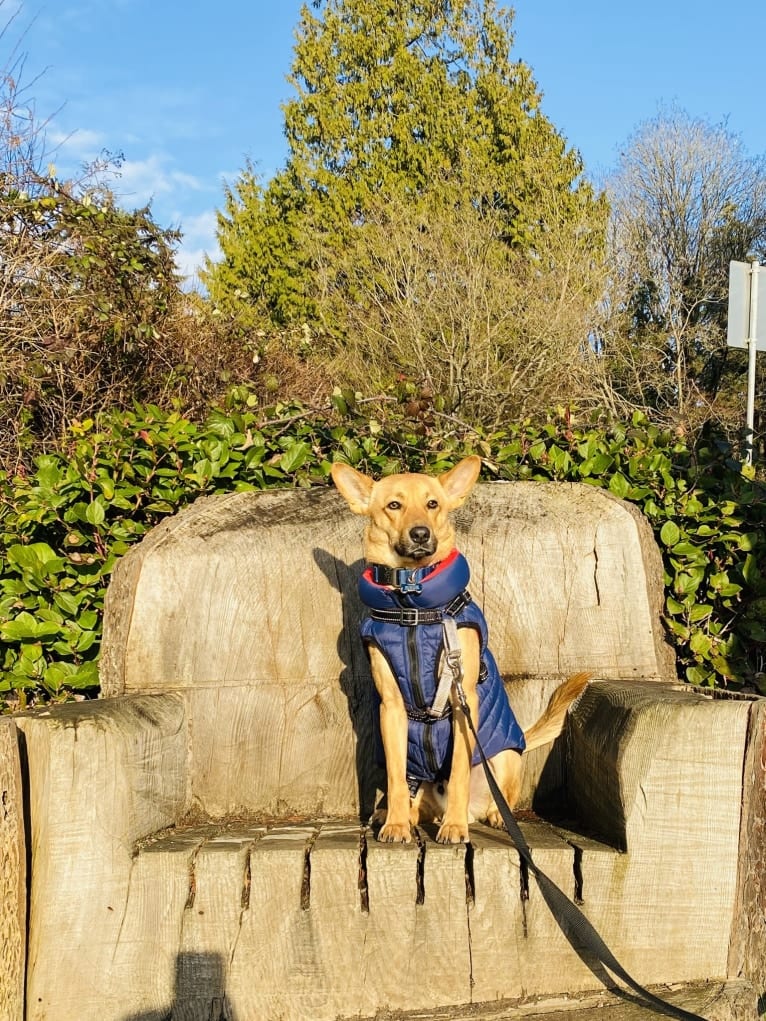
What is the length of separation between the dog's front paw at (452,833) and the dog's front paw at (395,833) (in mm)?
86

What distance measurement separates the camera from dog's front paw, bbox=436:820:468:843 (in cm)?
240

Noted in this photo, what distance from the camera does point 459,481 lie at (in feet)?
9.59

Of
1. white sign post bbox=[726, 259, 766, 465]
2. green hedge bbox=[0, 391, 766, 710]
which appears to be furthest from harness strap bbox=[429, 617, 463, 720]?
white sign post bbox=[726, 259, 766, 465]

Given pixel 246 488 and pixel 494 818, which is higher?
pixel 246 488

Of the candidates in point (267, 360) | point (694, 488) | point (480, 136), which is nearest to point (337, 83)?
point (480, 136)

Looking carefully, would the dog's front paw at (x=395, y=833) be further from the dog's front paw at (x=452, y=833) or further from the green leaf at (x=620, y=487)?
the green leaf at (x=620, y=487)

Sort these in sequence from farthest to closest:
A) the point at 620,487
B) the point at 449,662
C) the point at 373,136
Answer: the point at 373,136
the point at 620,487
the point at 449,662

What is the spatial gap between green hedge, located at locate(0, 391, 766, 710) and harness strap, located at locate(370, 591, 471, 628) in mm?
1250

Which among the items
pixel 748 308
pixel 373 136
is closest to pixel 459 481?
pixel 748 308

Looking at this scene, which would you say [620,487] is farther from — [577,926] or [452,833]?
[577,926]

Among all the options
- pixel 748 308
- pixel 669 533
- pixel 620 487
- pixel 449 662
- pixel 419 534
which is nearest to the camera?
pixel 449 662

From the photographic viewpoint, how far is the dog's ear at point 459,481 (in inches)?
114

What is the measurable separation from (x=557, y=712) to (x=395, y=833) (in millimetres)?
748

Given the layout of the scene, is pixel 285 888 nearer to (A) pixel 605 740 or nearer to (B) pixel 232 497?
(A) pixel 605 740
